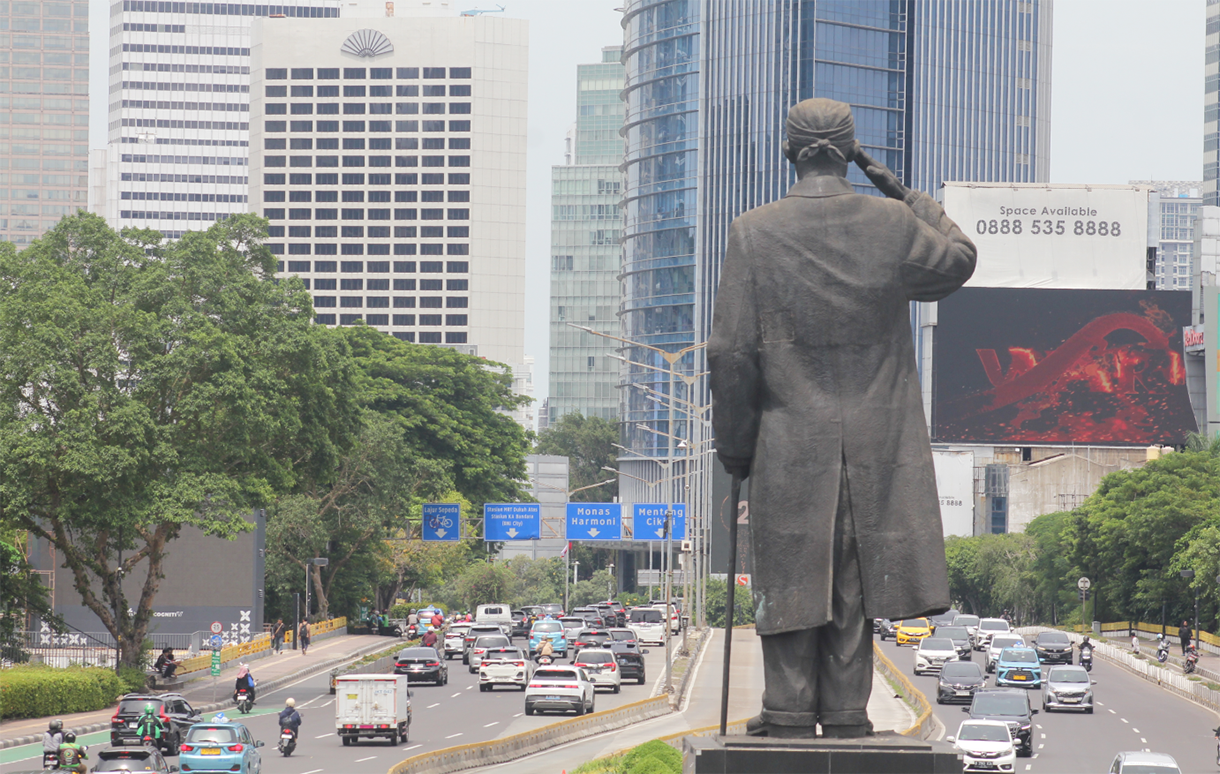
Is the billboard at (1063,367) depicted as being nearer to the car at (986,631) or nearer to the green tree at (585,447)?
the car at (986,631)

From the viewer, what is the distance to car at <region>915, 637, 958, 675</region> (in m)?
56.0

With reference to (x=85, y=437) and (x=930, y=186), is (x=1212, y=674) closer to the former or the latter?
(x=85, y=437)

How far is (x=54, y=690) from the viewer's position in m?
39.7

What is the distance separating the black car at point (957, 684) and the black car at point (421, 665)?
15219 millimetres

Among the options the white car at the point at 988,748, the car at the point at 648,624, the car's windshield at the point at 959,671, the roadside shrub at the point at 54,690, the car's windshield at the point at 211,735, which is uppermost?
the car's windshield at the point at 211,735

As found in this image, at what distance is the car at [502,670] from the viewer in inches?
1927

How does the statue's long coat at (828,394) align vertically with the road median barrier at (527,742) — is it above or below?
above

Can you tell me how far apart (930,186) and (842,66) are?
13791 millimetres

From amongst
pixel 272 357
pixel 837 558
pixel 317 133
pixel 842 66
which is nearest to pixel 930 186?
pixel 842 66

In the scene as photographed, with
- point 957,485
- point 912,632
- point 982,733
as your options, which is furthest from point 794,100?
point 982,733

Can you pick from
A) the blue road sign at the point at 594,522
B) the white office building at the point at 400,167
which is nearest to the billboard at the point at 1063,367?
the blue road sign at the point at 594,522

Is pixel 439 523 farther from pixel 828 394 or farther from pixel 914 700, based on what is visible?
pixel 828 394

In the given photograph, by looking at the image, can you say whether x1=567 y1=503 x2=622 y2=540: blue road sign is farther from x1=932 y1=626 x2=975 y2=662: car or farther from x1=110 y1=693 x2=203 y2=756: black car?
x1=110 y1=693 x2=203 y2=756: black car

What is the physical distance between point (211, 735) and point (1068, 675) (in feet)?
87.2
